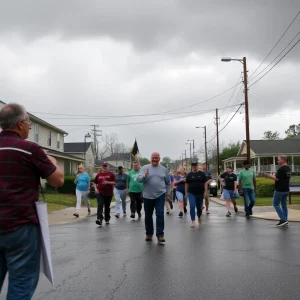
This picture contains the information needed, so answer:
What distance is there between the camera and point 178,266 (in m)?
6.24

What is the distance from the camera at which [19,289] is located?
3105mm

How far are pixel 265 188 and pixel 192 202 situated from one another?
1735 centimetres

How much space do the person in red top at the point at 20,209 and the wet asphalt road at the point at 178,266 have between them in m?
1.77

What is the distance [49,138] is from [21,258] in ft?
120

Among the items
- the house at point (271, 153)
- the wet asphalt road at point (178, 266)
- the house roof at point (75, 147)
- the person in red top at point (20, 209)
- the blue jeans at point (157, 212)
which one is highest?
the house roof at point (75, 147)

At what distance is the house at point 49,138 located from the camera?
34016mm

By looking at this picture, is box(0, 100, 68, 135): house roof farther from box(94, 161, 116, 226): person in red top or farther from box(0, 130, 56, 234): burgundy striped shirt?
box(0, 130, 56, 234): burgundy striped shirt

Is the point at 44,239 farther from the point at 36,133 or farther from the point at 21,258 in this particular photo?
the point at 36,133

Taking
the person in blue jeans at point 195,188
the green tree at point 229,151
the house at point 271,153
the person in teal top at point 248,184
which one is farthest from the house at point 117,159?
the person in blue jeans at point 195,188

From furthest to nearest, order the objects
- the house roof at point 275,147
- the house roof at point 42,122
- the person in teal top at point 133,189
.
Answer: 1. the house roof at point 275,147
2. the house roof at point 42,122
3. the person in teal top at point 133,189

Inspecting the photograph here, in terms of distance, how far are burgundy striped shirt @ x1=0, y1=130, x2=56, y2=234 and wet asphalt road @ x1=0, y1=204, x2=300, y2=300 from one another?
6.63 ft

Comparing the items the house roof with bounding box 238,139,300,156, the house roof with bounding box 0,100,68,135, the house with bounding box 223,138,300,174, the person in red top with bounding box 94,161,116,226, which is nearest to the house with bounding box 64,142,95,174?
the house roof with bounding box 0,100,68,135

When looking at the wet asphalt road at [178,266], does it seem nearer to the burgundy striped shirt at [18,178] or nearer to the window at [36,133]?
the burgundy striped shirt at [18,178]

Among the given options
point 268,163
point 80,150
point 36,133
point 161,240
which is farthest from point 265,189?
point 80,150
